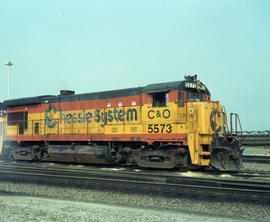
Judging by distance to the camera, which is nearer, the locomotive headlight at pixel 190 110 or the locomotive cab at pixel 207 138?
the locomotive cab at pixel 207 138

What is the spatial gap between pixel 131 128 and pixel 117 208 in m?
6.36

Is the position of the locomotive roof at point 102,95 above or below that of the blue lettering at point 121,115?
above

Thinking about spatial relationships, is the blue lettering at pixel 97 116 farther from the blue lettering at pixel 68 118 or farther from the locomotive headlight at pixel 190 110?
the locomotive headlight at pixel 190 110

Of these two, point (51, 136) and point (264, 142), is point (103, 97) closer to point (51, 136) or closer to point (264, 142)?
point (51, 136)

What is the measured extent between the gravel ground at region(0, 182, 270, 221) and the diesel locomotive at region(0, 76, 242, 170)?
13.5 ft

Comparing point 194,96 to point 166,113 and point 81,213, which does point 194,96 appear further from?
point 81,213

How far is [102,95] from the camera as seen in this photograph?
44.5 feet

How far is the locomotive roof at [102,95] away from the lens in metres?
11.3

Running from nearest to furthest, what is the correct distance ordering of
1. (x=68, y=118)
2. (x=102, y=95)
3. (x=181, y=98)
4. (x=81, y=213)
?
(x=81, y=213)
(x=181, y=98)
(x=102, y=95)
(x=68, y=118)

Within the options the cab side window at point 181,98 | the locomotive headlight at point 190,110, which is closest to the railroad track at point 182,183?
the locomotive headlight at point 190,110

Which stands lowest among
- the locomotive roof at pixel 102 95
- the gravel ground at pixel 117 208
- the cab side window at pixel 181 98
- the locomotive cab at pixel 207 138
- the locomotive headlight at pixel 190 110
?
the gravel ground at pixel 117 208

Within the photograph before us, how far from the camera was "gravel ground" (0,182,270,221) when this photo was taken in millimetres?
5266

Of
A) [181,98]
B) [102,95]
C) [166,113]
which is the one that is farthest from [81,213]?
[102,95]

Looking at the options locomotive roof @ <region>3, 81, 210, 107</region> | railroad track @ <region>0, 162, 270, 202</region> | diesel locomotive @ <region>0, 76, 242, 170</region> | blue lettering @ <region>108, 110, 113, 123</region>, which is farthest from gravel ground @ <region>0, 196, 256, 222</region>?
blue lettering @ <region>108, 110, 113, 123</region>
